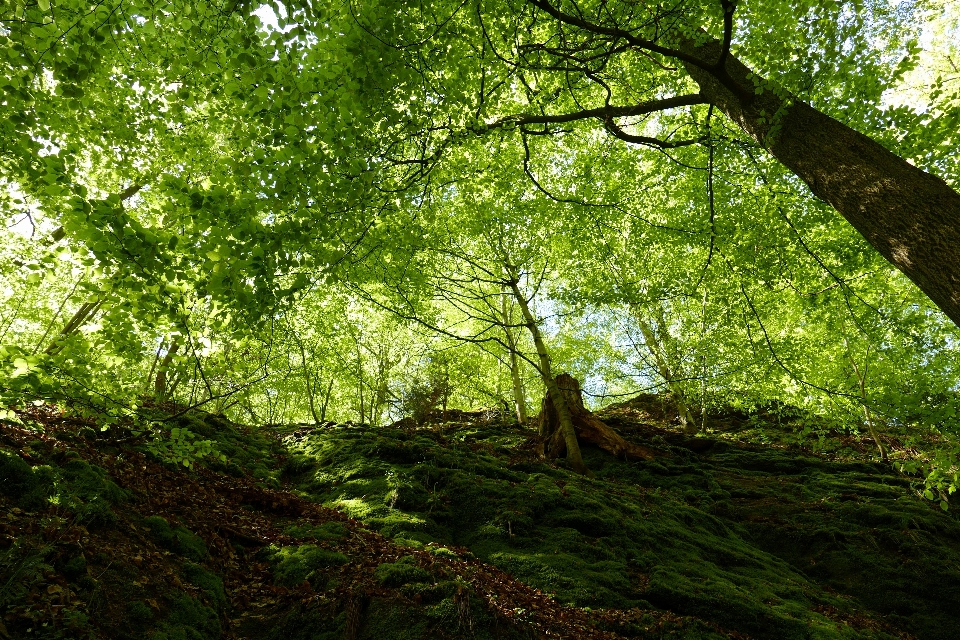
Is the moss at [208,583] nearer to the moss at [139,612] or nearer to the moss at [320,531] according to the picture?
the moss at [139,612]

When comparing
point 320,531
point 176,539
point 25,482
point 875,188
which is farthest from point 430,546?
point 875,188

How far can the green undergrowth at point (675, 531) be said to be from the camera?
21.4ft

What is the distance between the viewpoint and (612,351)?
20312 mm

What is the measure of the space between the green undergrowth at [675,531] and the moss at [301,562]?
139 centimetres

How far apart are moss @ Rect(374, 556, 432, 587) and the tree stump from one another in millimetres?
8944

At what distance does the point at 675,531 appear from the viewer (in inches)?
354

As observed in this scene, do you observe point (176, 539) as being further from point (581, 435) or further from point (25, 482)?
point (581, 435)

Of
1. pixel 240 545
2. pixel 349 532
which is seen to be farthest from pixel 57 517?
pixel 349 532

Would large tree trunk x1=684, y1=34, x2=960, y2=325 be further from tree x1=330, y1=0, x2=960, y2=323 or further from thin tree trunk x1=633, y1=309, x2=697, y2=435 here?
thin tree trunk x1=633, y1=309, x2=697, y2=435

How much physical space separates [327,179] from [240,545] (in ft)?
16.4

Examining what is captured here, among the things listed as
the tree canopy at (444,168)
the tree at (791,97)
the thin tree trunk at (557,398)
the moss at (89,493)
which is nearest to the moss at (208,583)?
the moss at (89,493)

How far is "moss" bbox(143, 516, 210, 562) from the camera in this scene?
17.7 ft

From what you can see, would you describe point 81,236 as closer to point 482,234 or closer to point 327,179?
point 327,179

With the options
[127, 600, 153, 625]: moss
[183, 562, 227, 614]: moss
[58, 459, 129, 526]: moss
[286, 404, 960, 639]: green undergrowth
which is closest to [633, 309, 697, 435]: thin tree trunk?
[286, 404, 960, 639]: green undergrowth
